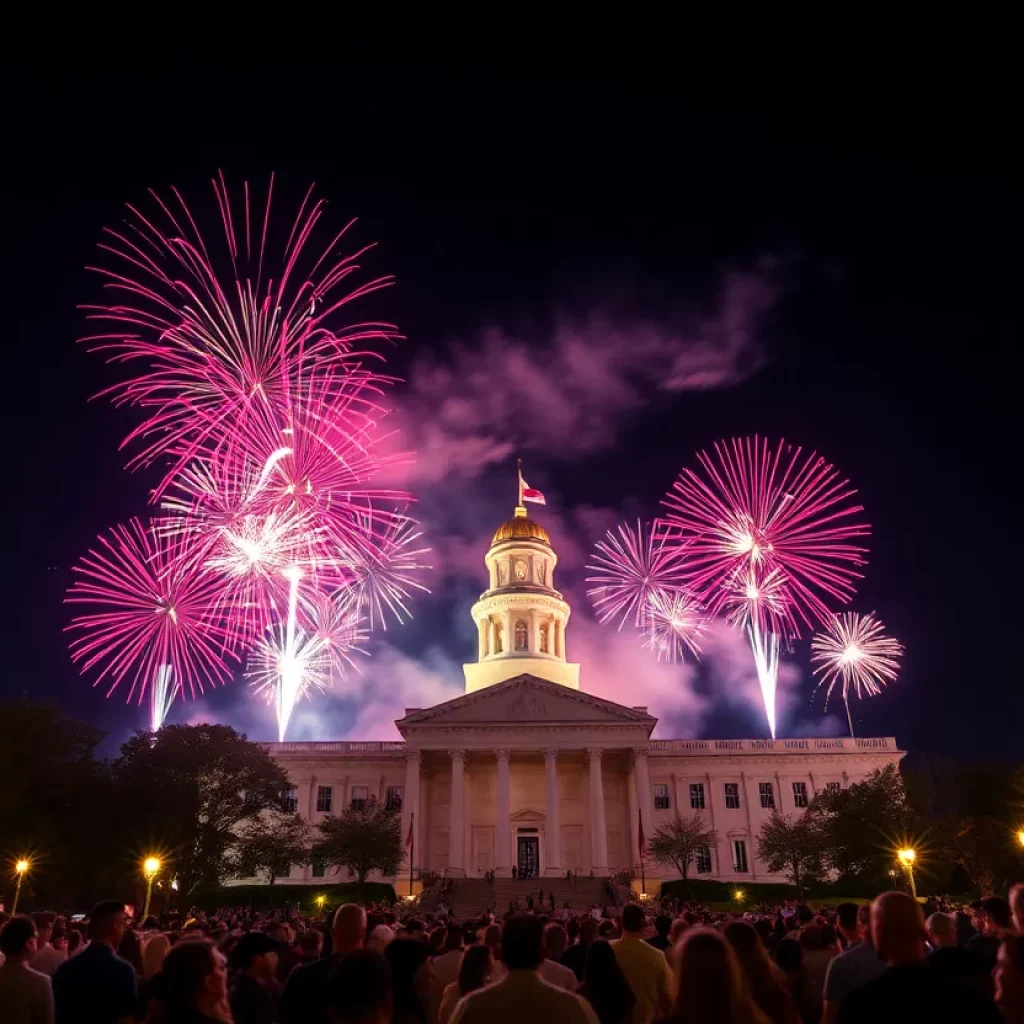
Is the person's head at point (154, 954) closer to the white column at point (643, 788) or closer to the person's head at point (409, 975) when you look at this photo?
the person's head at point (409, 975)

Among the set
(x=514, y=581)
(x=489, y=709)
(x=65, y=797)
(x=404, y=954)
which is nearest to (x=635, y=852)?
(x=489, y=709)

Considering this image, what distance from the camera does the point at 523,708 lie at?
71.2 m

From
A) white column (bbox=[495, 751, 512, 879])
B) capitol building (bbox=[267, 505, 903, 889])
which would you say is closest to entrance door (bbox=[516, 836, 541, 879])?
capitol building (bbox=[267, 505, 903, 889])

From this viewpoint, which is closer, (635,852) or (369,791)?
(635,852)

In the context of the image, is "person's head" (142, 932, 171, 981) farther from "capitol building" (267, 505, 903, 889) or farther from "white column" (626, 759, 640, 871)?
"white column" (626, 759, 640, 871)

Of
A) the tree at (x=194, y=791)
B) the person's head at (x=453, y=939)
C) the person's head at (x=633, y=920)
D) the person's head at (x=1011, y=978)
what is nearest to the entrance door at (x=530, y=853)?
the tree at (x=194, y=791)

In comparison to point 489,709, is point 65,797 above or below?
below

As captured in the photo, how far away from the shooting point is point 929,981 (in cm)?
460

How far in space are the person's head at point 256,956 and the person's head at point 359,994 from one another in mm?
3697

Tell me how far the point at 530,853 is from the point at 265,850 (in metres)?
23.2

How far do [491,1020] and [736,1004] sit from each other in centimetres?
145

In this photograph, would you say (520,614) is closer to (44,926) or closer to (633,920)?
(44,926)

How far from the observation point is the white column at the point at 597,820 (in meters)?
65.6

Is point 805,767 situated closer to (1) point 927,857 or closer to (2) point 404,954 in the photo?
(1) point 927,857
